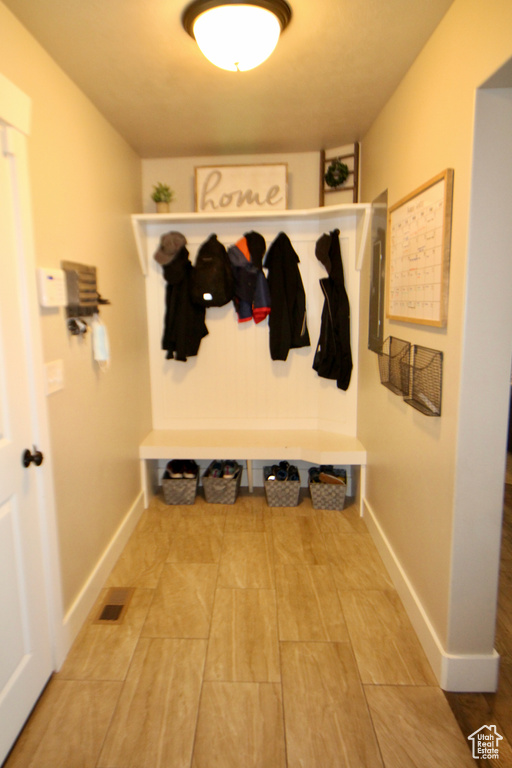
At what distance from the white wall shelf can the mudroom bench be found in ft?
3.98

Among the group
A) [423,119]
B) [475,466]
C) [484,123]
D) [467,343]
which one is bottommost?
[475,466]

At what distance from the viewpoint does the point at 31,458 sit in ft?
5.51

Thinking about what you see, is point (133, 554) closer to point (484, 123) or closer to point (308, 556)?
point (308, 556)

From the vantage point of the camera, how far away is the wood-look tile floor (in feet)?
5.07

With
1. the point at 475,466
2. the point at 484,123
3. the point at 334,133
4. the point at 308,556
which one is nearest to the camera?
the point at 484,123

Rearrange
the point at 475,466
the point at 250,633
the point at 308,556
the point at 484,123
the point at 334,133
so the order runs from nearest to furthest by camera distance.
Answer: the point at 484,123
the point at 475,466
the point at 250,633
the point at 308,556
the point at 334,133

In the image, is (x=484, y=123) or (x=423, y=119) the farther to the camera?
(x=423, y=119)

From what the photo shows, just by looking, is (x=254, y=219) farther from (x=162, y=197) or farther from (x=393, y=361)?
(x=393, y=361)

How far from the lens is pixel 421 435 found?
200 centimetres

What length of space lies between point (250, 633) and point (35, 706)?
87 centimetres

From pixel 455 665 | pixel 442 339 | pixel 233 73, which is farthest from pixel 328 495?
pixel 233 73

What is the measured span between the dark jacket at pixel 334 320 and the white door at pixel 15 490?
1981 mm

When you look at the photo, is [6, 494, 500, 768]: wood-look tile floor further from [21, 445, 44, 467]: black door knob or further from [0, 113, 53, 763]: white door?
[21, 445, 44, 467]: black door knob

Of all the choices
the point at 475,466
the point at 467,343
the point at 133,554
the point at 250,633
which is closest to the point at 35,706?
the point at 250,633
